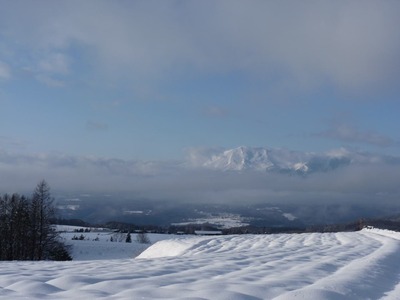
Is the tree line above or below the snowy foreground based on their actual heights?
above

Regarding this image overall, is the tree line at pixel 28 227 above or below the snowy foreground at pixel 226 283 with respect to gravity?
above

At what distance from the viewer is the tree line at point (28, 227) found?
128 feet

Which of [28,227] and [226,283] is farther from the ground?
Result: [28,227]

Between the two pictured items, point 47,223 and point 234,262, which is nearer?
point 234,262

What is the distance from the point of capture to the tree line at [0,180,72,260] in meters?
39.1

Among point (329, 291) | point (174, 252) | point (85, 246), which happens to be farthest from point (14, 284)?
point (85, 246)

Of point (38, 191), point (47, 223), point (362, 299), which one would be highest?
point (38, 191)

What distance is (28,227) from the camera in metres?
40.3

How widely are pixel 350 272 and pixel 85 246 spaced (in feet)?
202

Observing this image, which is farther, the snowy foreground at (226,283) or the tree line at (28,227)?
the tree line at (28,227)

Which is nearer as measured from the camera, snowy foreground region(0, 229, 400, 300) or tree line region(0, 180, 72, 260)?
Answer: snowy foreground region(0, 229, 400, 300)

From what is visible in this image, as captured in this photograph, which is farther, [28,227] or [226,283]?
[28,227]

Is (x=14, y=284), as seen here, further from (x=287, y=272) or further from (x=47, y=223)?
(x=47, y=223)

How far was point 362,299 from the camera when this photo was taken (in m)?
6.80
